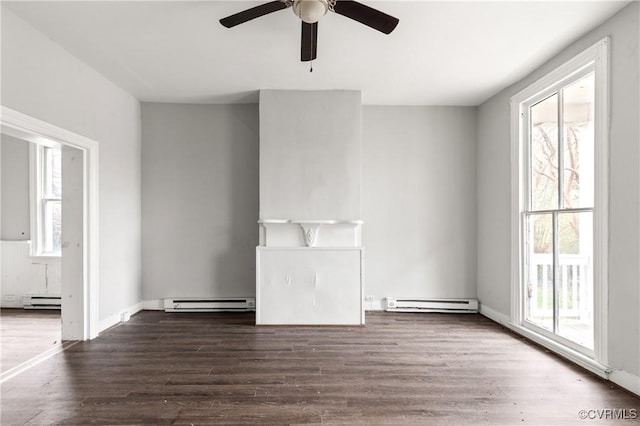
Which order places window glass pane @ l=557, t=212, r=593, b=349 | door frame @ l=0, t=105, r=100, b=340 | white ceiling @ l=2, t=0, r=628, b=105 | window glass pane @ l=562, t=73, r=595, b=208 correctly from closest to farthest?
1. white ceiling @ l=2, t=0, r=628, b=105
2. window glass pane @ l=562, t=73, r=595, b=208
3. window glass pane @ l=557, t=212, r=593, b=349
4. door frame @ l=0, t=105, r=100, b=340

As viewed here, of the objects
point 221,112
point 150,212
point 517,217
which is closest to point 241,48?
point 221,112

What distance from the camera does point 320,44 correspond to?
3064mm

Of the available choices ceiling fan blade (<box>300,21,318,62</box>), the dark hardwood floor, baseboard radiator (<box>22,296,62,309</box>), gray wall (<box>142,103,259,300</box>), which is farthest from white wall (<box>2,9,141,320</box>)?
ceiling fan blade (<box>300,21,318,62</box>)

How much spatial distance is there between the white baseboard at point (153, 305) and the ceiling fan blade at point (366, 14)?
412 cm

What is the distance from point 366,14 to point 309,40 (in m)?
0.48

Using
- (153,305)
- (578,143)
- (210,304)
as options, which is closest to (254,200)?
(210,304)

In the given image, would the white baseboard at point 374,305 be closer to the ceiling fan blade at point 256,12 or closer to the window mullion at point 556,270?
the window mullion at point 556,270

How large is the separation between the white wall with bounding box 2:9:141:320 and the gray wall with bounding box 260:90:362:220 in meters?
1.68

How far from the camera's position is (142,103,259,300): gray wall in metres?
4.68

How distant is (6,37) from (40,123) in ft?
2.07

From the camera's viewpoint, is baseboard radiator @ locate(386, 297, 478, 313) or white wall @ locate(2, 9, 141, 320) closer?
white wall @ locate(2, 9, 141, 320)

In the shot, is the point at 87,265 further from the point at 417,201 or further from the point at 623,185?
the point at 623,185

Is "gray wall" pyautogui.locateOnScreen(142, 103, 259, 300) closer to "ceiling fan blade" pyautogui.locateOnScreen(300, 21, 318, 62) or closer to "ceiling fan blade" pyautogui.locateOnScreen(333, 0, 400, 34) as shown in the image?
"ceiling fan blade" pyautogui.locateOnScreen(300, 21, 318, 62)

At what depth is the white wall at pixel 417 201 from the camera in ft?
15.5
